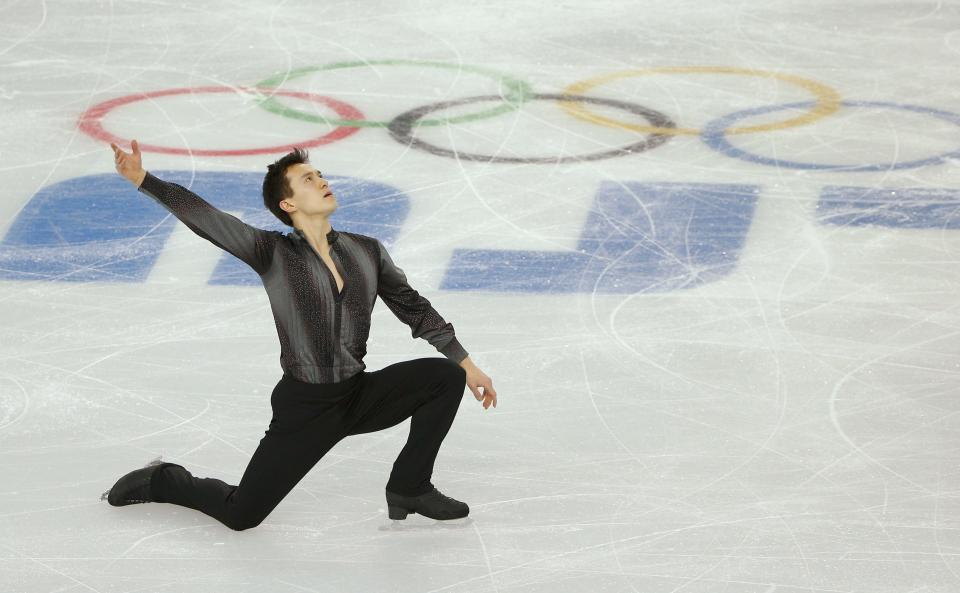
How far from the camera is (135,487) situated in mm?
5539

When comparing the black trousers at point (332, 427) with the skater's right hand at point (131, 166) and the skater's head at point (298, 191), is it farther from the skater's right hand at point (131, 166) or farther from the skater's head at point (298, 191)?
the skater's right hand at point (131, 166)

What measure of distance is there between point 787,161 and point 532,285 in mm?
2216

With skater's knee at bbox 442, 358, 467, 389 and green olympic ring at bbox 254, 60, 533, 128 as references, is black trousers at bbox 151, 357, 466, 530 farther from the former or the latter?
green olympic ring at bbox 254, 60, 533, 128

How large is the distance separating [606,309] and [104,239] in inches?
100.0

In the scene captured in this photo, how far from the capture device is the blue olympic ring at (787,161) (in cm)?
909

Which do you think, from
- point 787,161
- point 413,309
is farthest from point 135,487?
point 787,161

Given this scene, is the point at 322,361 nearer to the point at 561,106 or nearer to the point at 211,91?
the point at 561,106

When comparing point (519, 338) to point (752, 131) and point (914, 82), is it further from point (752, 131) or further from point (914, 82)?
point (914, 82)

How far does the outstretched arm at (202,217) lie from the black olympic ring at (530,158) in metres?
4.18

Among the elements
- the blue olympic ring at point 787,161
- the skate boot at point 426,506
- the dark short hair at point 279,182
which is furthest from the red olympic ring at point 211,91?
the skate boot at point 426,506

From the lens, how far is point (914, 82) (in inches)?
411

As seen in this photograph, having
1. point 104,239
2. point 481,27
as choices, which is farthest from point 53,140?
point 481,27

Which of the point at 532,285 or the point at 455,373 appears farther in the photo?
the point at 532,285

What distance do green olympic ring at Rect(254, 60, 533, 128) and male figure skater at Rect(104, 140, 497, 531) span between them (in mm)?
4621
